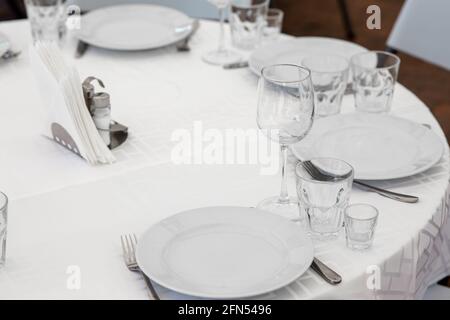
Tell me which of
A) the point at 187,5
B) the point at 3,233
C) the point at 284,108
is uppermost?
the point at 284,108

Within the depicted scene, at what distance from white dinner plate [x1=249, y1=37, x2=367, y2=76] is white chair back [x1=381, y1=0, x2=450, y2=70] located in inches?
13.9

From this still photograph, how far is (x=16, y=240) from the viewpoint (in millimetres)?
1113

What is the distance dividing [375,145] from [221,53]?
56cm

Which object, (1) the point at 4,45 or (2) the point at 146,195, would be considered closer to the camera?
(2) the point at 146,195

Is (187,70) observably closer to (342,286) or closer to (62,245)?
(62,245)

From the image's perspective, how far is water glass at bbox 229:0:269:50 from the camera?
178 centimetres

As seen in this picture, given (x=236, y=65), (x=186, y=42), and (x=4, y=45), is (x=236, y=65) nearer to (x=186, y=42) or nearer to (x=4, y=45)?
(x=186, y=42)

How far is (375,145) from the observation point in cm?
135

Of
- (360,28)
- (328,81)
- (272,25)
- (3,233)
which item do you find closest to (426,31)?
(272,25)

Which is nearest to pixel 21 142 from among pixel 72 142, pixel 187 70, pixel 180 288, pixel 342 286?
pixel 72 142

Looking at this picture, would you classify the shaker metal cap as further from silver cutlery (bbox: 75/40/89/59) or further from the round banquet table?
silver cutlery (bbox: 75/40/89/59)

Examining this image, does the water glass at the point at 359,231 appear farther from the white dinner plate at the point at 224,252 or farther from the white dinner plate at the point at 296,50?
the white dinner plate at the point at 296,50

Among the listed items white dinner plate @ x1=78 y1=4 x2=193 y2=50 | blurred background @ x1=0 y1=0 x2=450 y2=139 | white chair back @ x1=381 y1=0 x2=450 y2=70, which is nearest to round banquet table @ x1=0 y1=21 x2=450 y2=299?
white dinner plate @ x1=78 y1=4 x2=193 y2=50

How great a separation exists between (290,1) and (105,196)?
11.5 feet
